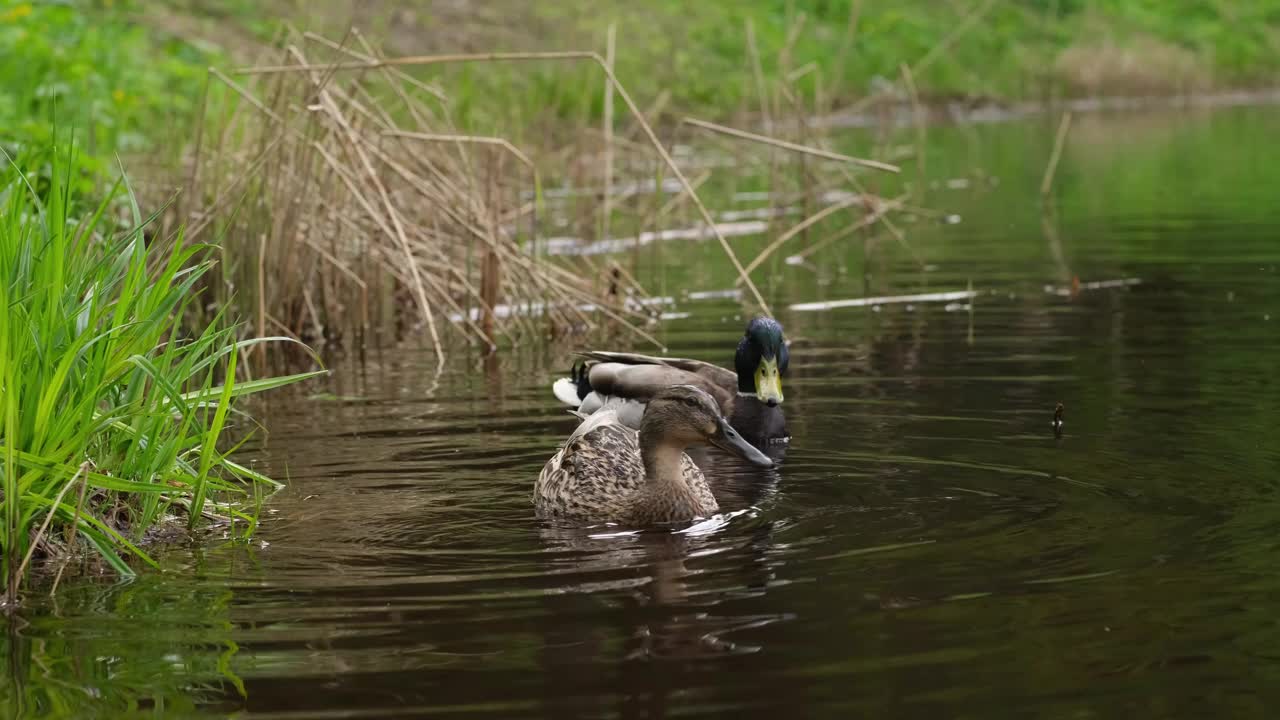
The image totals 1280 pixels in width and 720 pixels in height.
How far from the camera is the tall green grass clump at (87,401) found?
17.9ft

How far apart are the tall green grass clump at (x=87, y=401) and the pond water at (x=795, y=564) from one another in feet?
0.73

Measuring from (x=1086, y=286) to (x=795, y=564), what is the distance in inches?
309

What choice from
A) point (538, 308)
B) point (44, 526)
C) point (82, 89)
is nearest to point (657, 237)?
point (538, 308)

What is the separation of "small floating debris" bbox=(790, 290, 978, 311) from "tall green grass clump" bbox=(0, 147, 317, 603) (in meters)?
6.53

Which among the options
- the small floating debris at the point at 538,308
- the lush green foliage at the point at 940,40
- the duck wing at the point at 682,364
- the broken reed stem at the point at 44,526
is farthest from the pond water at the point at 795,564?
the lush green foliage at the point at 940,40

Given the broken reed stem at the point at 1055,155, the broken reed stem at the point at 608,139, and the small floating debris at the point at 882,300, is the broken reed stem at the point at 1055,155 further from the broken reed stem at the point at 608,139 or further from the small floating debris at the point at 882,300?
the broken reed stem at the point at 608,139

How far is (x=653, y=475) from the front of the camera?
6.55 metres

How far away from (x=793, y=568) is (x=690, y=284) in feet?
27.6

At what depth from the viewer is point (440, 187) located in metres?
11.2

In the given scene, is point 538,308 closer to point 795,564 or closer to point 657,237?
point 657,237

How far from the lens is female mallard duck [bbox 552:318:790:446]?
8.26 metres

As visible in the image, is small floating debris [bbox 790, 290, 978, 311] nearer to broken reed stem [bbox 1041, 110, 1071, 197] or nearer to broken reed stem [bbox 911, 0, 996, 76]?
broken reed stem [bbox 911, 0, 996, 76]

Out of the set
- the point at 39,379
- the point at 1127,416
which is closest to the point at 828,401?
the point at 1127,416

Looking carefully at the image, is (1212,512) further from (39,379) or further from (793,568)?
(39,379)
